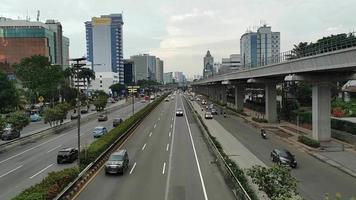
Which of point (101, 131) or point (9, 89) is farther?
point (9, 89)

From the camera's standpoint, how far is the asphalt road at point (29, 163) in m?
27.4

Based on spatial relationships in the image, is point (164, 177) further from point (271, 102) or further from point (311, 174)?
point (271, 102)

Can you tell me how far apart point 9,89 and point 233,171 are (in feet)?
210

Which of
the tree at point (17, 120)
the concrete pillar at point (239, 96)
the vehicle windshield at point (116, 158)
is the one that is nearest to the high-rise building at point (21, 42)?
the concrete pillar at point (239, 96)

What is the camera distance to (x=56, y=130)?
64.6m

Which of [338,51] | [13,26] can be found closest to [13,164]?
[338,51]

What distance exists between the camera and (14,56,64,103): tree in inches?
4001

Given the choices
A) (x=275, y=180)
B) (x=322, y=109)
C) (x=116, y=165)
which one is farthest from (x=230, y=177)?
(x=322, y=109)

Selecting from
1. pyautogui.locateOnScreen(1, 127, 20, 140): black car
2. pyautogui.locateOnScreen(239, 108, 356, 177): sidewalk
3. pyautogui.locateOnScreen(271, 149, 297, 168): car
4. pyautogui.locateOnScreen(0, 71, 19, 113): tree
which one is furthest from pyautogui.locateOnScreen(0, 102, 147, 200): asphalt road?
pyautogui.locateOnScreen(0, 71, 19, 113): tree

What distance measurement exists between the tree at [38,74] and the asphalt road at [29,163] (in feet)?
166

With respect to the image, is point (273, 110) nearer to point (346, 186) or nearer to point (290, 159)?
point (290, 159)

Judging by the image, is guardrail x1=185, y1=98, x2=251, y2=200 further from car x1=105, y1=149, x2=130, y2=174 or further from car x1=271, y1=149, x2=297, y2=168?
car x1=105, y1=149, x2=130, y2=174

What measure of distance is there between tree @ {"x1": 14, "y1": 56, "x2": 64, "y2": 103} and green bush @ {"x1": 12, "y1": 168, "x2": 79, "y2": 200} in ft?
262

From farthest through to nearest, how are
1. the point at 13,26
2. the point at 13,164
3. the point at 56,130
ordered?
the point at 13,26 → the point at 56,130 → the point at 13,164
